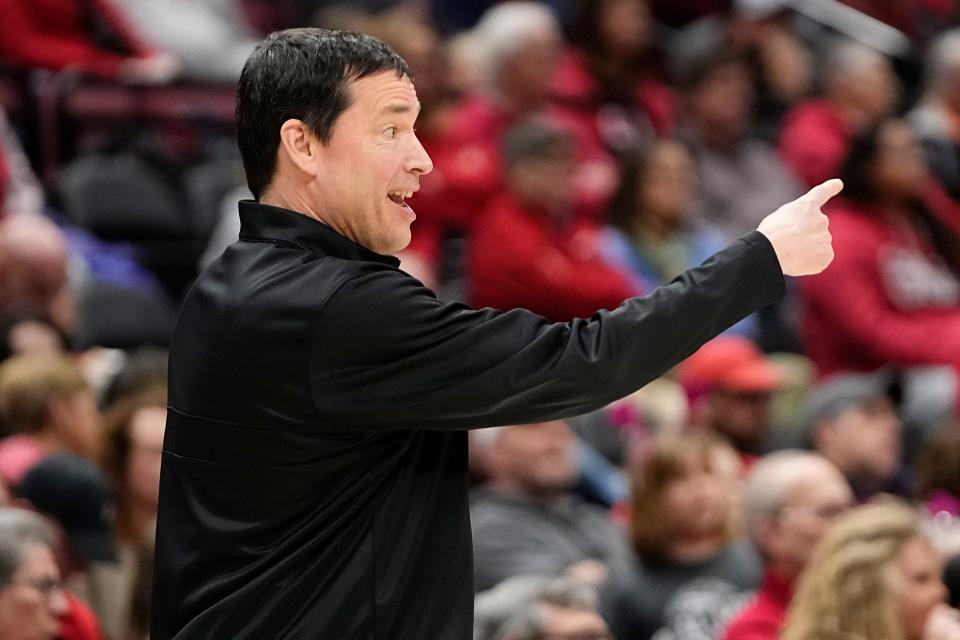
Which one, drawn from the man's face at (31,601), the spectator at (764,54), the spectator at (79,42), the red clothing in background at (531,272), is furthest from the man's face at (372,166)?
the spectator at (764,54)

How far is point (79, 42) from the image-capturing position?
7.03 meters

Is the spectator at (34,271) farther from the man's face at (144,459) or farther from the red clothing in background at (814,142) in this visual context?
the red clothing in background at (814,142)

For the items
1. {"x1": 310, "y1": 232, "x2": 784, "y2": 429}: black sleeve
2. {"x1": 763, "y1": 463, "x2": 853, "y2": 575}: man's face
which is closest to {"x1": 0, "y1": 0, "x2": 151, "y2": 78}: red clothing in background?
{"x1": 763, "y1": 463, "x2": 853, "y2": 575}: man's face

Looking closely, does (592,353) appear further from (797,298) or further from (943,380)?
(797,298)

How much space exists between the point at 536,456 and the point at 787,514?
0.82 meters

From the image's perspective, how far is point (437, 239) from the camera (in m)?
6.53

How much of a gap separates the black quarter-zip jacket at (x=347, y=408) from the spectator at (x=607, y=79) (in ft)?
17.3

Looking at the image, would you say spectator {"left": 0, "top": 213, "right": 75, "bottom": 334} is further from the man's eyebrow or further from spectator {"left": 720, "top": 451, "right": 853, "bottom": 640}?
the man's eyebrow

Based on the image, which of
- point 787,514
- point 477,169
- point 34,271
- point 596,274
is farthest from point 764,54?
point 787,514

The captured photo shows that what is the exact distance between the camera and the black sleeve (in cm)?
202

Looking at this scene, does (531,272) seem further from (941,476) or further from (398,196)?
(398,196)

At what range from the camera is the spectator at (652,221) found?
6500 mm

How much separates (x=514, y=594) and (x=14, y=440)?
152 centimetres

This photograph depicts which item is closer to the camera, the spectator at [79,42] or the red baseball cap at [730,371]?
the red baseball cap at [730,371]
